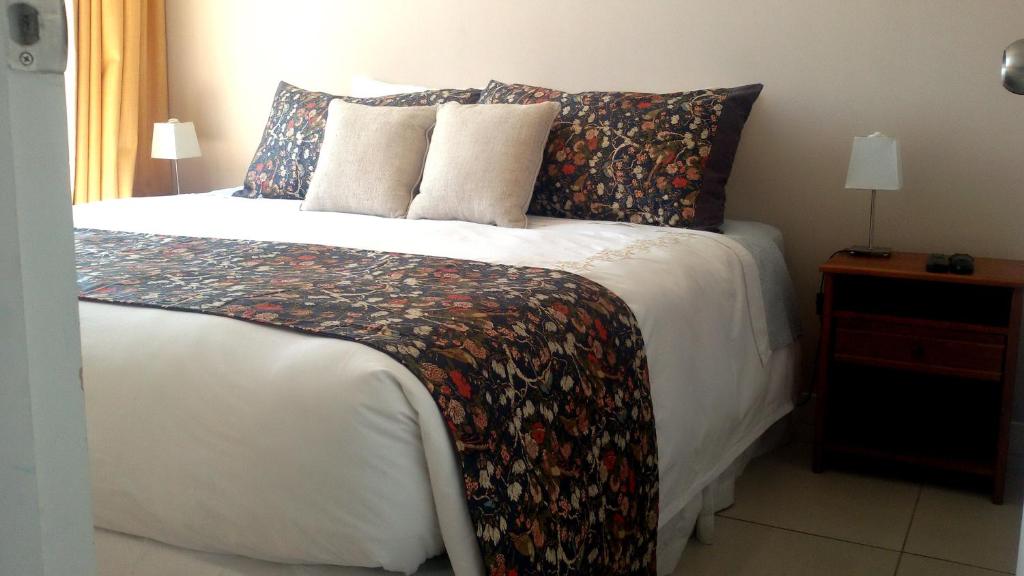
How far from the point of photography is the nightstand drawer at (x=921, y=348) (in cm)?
249

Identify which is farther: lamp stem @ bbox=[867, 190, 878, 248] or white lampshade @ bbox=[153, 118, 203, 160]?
white lampshade @ bbox=[153, 118, 203, 160]

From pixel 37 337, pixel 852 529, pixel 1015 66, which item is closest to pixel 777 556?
pixel 852 529

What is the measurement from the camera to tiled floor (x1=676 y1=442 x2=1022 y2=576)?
2.16m

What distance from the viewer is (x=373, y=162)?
9.45 feet

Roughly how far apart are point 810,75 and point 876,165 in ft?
1.38

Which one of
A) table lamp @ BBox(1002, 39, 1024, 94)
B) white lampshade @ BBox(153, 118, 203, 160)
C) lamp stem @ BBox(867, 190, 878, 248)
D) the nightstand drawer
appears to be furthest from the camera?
white lampshade @ BBox(153, 118, 203, 160)

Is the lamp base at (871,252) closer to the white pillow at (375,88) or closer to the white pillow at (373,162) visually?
the white pillow at (373,162)

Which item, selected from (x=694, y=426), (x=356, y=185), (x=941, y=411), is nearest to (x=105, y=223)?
(x=356, y=185)

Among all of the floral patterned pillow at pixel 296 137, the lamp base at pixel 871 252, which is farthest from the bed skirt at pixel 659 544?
the floral patterned pillow at pixel 296 137

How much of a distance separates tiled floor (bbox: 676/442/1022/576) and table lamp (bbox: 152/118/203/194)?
248 centimetres

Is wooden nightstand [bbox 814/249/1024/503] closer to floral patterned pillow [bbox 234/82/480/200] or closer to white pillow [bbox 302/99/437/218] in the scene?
white pillow [bbox 302/99/437/218]

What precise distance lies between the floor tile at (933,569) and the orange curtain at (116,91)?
10.5ft

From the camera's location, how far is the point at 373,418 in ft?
4.24

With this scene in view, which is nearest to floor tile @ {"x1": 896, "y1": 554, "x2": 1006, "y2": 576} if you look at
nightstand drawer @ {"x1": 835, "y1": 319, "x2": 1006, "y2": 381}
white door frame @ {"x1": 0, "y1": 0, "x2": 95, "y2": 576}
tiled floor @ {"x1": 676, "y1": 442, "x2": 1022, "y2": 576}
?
tiled floor @ {"x1": 676, "y1": 442, "x2": 1022, "y2": 576}
